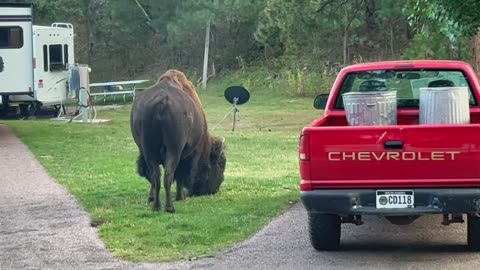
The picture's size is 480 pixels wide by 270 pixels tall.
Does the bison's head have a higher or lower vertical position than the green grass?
higher

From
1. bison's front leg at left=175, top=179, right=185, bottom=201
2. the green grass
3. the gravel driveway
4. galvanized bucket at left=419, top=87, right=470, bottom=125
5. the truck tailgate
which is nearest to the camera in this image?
the truck tailgate

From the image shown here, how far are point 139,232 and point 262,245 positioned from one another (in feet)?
5.12

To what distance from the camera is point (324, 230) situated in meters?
8.73

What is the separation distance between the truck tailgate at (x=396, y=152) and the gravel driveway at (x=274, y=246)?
0.85m

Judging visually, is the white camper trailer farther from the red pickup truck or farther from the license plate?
the license plate

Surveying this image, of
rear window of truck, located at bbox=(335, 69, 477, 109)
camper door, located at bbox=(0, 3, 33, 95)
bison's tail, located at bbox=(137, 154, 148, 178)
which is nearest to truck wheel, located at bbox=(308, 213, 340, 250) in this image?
rear window of truck, located at bbox=(335, 69, 477, 109)

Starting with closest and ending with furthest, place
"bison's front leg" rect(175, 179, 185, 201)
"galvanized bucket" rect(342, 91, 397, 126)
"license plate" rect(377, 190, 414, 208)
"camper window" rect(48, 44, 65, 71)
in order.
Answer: "license plate" rect(377, 190, 414, 208)
"galvanized bucket" rect(342, 91, 397, 126)
"bison's front leg" rect(175, 179, 185, 201)
"camper window" rect(48, 44, 65, 71)

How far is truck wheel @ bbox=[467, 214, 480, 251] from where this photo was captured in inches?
334

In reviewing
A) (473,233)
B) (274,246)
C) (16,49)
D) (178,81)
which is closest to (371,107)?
(473,233)

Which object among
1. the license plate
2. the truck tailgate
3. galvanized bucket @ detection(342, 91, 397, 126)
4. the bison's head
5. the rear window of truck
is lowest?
the bison's head

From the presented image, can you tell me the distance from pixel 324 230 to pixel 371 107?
138 centimetres

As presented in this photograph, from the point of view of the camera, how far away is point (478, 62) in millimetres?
17406

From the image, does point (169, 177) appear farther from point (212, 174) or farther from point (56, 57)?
point (56, 57)

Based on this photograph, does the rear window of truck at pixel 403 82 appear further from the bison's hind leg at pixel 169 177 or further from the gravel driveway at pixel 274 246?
the bison's hind leg at pixel 169 177
